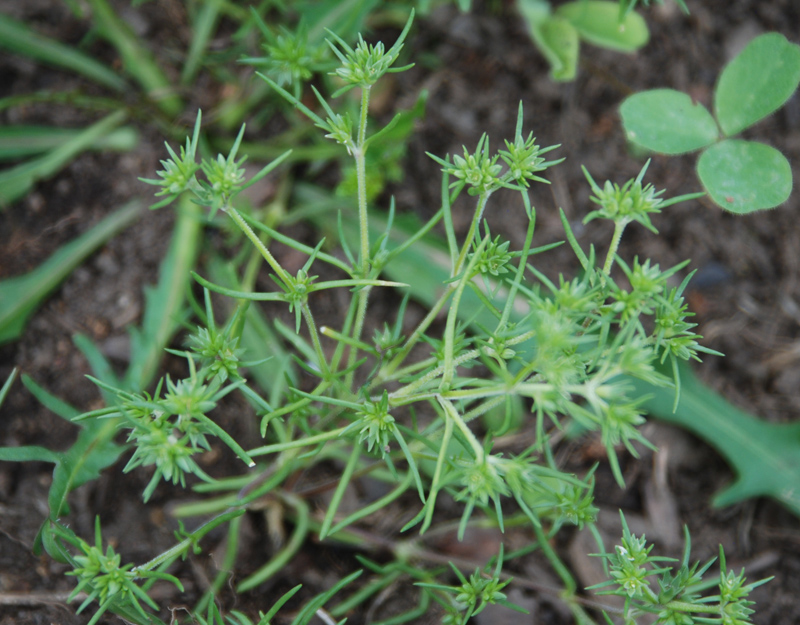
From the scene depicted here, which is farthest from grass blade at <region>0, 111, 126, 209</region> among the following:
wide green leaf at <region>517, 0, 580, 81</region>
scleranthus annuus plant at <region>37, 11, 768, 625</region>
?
wide green leaf at <region>517, 0, 580, 81</region>

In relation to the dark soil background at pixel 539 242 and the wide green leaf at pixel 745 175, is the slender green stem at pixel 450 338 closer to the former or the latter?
the wide green leaf at pixel 745 175

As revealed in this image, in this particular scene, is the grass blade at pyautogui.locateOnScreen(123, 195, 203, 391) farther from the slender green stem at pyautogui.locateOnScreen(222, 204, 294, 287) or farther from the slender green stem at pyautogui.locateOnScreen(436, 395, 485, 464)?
the slender green stem at pyautogui.locateOnScreen(436, 395, 485, 464)

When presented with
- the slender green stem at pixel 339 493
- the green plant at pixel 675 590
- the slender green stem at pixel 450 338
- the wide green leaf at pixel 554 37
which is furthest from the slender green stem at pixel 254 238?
the wide green leaf at pixel 554 37

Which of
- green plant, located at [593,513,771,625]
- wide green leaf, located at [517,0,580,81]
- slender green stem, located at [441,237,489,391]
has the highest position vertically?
wide green leaf, located at [517,0,580,81]

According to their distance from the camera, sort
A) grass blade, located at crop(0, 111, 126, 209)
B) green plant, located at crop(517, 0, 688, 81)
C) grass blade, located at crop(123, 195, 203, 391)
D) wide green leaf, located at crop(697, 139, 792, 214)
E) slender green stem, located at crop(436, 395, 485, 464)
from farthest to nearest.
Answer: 1. grass blade, located at crop(0, 111, 126, 209)
2. green plant, located at crop(517, 0, 688, 81)
3. grass blade, located at crop(123, 195, 203, 391)
4. wide green leaf, located at crop(697, 139, 792, 214)
5. slender green stem, located at crop(436, 395, 485, 464)

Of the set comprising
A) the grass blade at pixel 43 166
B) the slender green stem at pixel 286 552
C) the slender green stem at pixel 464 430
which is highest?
the slender green stem at pixel 464 430

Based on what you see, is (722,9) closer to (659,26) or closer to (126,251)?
(659,26)

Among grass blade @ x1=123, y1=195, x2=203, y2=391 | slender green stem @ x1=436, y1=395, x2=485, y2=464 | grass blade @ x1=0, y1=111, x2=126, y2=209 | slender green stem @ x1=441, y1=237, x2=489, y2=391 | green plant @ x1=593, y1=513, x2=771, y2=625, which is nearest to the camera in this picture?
slender green stem @ x1=436, y1=395, x2=485, y2=464
